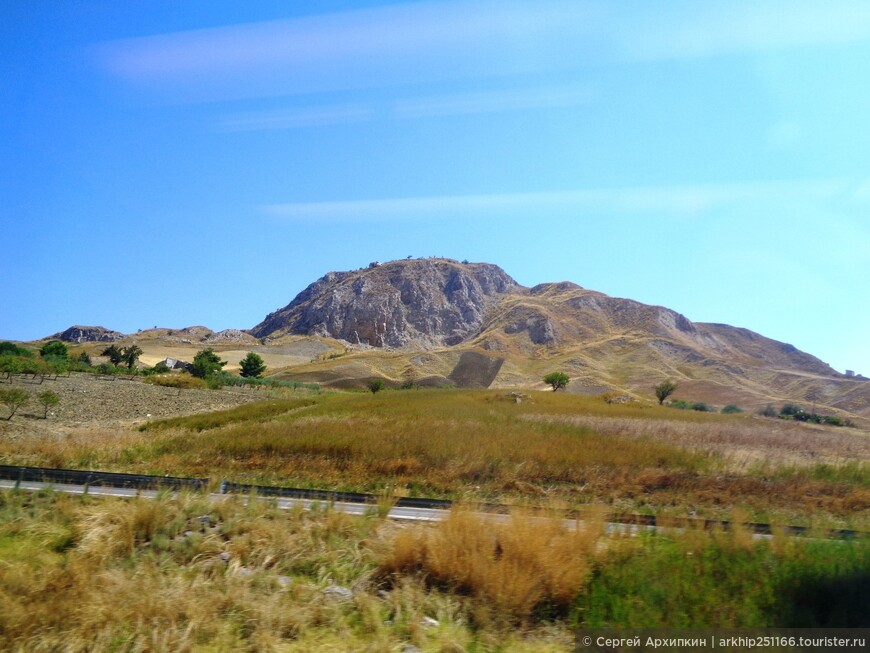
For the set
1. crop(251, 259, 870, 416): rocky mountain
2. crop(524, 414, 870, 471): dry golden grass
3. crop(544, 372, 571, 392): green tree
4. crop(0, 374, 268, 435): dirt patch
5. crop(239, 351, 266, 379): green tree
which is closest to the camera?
crop(524, 414, 870, 471): dry golden grass

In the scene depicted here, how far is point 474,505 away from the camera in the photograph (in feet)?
27.3

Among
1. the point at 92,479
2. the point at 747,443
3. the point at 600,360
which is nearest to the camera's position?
the point at 92,479

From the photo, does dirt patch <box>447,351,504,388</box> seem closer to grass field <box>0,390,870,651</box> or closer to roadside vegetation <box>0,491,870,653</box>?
grass field <box>0,390,870,651</box>

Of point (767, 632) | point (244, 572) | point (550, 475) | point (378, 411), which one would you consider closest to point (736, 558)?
point (767, 632)

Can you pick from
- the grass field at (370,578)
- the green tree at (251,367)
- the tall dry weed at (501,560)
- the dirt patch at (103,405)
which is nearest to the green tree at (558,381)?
the dirt patch at (103,405)

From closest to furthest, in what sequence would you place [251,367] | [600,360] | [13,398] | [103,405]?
[13,398] < [103,405] < [251,367] < [600,360]

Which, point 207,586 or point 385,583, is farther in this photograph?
point 385,583

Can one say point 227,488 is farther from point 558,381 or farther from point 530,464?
point 558,381

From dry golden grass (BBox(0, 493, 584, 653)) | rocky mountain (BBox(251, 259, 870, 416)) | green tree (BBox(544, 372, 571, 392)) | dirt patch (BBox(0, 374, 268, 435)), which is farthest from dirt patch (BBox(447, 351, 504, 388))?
dry golden grass (BBox(0, 493, 584, 653))

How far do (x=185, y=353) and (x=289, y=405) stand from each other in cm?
12590

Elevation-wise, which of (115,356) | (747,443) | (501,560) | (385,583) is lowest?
(747,443)

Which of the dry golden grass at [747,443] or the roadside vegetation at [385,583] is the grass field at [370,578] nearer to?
the roadside vegetation at [385,583]

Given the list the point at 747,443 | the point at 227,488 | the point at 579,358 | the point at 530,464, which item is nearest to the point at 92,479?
the point at 227,488

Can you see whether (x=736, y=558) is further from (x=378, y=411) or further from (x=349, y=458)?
(x=378, y=411)
